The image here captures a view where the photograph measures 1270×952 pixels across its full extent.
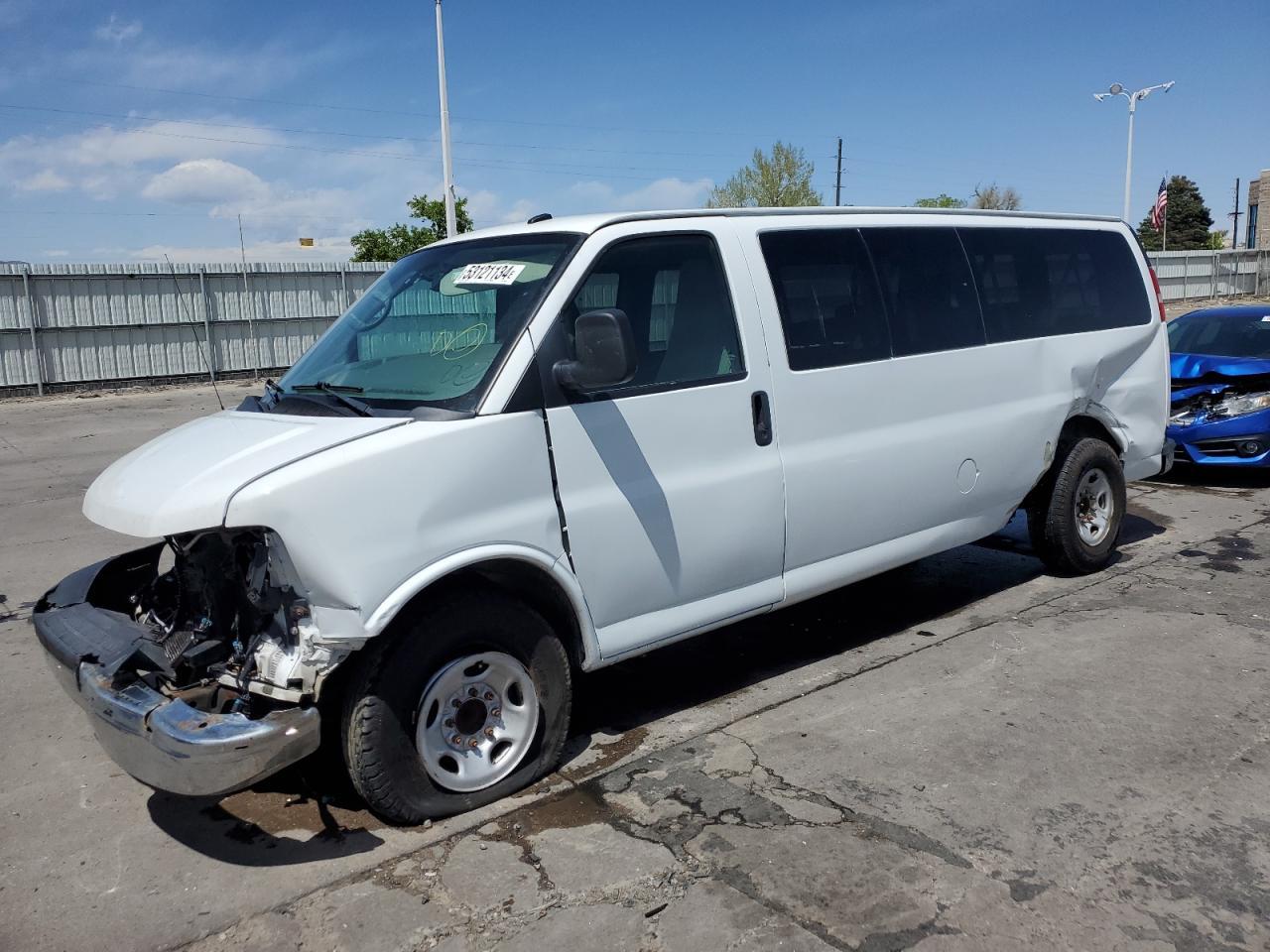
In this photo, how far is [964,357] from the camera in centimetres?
554

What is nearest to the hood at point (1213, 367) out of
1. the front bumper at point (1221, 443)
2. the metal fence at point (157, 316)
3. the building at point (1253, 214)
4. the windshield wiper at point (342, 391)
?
the front bumper at point (1221, 443)

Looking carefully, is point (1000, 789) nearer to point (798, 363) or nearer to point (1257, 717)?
point (1257, 717)

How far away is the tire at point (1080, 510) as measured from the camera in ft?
20.9

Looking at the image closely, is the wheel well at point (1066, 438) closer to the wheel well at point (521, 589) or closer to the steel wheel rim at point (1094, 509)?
the steel wheel rim at point (1094, 509)

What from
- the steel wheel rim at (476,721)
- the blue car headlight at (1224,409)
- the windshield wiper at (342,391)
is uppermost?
the windshield wiper at (342,391)

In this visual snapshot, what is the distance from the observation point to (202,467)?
3.62 meters

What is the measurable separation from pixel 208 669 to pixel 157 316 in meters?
20.8

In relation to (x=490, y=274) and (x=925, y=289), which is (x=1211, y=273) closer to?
(x=925, y=289)

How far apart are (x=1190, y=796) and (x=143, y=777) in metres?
3.63

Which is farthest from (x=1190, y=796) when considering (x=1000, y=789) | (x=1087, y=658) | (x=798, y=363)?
(x=798, y=363)

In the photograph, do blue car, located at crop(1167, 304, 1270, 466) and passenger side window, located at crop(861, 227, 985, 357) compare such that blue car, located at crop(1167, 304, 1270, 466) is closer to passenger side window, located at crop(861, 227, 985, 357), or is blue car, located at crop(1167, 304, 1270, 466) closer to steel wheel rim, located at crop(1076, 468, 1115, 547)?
steel wheel rim, located at crop(1076, 468, 1115, 547)

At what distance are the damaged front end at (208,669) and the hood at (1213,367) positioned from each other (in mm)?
8349

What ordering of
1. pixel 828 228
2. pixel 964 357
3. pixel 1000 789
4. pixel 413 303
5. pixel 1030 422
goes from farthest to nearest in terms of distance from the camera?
pixel 1030 422 < pixel 964 357 < pixel 828 228 < pixel 413 303 < pixel 1000 789

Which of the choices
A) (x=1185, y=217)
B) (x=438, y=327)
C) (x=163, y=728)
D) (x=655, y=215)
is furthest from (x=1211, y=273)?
(x=1185, y=217)
